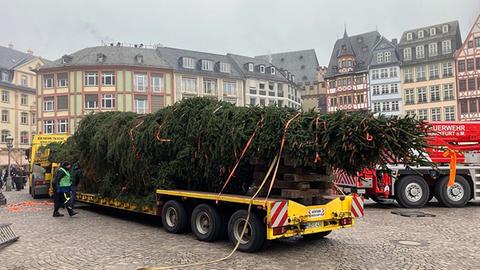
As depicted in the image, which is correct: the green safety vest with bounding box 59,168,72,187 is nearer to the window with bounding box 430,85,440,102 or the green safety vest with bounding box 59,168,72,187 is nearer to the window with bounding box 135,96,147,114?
the window with bounding box 135,96,147,114

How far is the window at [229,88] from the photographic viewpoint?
223 ft

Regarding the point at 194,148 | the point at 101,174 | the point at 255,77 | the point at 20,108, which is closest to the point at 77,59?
the point at 20,108

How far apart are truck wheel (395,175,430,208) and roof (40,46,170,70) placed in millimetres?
50141

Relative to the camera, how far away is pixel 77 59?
60344mm

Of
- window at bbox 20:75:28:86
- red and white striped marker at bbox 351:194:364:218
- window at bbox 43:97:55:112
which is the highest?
window at bbox 20:75:28:86

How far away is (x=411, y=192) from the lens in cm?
1436

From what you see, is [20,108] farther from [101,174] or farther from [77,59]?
[101,174]

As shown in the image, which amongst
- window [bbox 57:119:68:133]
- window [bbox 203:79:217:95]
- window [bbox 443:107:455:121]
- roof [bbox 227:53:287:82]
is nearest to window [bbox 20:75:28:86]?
window [bbox 57:119:68:133]

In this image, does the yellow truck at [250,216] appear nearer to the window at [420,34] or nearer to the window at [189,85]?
the window at [189,85]

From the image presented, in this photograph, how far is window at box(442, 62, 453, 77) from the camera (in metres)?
59.7

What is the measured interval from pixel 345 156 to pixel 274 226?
1648mm

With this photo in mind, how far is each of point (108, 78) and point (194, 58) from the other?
13631 millimetres

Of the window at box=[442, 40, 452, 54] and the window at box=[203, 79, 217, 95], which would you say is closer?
the window at box=[442, 40, 452, 54]

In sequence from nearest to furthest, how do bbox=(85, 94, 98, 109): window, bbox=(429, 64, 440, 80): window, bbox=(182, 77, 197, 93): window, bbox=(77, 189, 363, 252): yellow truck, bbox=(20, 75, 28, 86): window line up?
bbox=(77, 189, 363, 252): yellow truck, bbox=(85, 94, 98, 109): window, bbox=(429, 64, 440, 80): window, bbox=(182, 77, 197, 93): window, bbox=(20, 75, 28, 86): window
